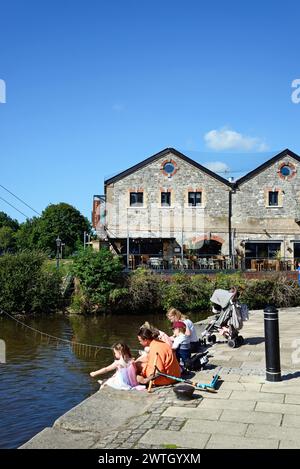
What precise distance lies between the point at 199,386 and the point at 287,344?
4.37 meters

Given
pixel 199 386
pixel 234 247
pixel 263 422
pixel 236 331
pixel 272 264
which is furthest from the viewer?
pixel 234 247

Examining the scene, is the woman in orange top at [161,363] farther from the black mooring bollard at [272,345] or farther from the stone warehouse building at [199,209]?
the stone warehouse building at [199,209]

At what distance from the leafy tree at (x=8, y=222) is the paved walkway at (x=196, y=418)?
3620 inches

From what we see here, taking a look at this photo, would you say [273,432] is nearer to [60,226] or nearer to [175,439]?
[175,439]

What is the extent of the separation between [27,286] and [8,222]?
74387 mm

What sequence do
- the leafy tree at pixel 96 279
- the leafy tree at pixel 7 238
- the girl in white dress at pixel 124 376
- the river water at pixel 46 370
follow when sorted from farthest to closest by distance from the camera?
1. the leafy tree at pixel 7 238
2. the leafy tree at pixel 96 279
3. the river water at pixel 46 370
4. the girl in white dress at pixel 124 376

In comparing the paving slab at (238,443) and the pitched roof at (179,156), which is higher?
the pitched roof at (179,156)

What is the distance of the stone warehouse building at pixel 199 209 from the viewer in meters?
34.7

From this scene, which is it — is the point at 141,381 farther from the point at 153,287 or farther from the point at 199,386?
the point at 153,287

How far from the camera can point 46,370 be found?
41.3 feet

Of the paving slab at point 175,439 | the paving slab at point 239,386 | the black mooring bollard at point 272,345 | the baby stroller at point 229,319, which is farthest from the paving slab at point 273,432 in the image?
the baby stroller at point 229,319

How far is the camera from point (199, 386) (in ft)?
24.1

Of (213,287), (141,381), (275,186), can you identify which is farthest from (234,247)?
(141,381)

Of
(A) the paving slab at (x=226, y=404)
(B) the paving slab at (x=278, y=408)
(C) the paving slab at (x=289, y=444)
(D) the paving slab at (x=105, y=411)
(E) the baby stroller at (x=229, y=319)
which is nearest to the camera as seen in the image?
(C) the paving slab at (x=289, y=444)
